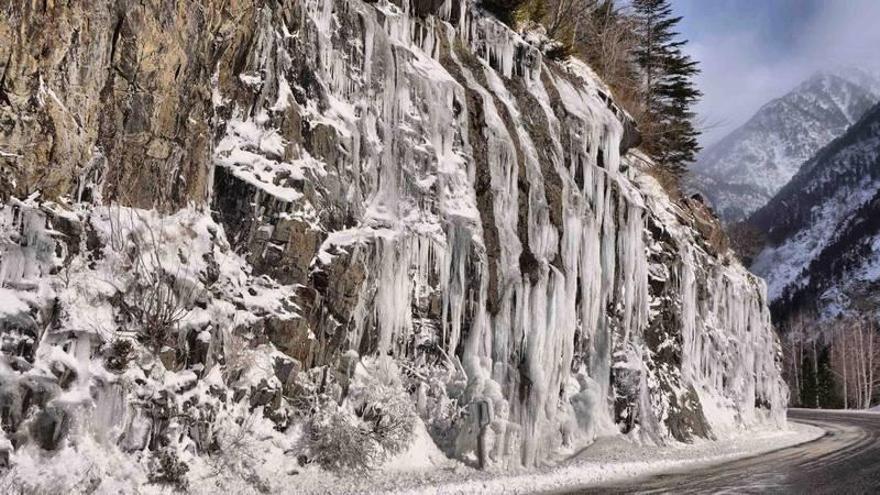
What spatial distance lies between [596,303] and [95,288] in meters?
12.2

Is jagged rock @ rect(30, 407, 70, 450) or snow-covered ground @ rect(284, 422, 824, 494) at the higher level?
jagged rock @ rect(30, 407, 70, 450)

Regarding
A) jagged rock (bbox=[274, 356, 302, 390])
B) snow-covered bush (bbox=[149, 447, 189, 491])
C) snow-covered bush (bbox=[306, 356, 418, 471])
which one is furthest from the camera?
jagged rock (bbox=[274, 356, 302, 390])

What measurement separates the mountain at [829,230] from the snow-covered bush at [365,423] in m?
97.0

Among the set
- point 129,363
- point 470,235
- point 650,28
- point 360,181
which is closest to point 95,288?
point 129,363

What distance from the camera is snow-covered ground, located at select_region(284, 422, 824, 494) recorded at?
35.1ft

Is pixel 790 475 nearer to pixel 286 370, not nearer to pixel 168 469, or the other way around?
pixel 286 370

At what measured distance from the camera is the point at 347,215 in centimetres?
1316

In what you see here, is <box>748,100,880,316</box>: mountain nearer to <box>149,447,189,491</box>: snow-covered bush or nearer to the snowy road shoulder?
the snowy road shoulder

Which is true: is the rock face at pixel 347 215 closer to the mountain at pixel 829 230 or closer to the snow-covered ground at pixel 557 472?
the snow-covered ground at pixel 557 472

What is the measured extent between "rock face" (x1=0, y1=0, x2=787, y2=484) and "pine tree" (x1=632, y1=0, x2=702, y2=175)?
39.9 feet

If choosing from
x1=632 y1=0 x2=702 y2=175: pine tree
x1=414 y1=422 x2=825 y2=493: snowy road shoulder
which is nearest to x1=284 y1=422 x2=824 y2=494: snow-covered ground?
x1=414 y1=422 x2=825 y2=493: snowy road shoulder

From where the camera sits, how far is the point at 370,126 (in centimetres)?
1419

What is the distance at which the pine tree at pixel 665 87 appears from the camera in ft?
105

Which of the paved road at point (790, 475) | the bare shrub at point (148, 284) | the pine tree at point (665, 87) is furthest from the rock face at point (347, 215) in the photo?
the pine tree at point (665, 87)
